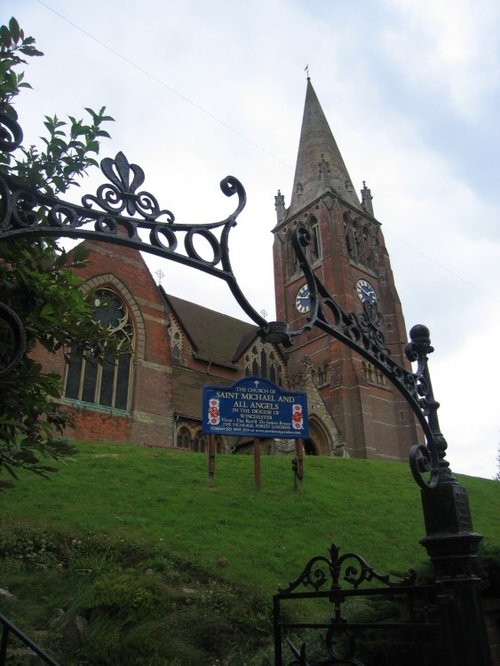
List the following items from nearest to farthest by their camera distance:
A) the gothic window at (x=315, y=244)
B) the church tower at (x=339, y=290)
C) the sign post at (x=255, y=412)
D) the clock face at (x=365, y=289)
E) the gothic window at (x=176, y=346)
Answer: the sign post at (x=255, y=412)
the gothic window at (x=176, y=346)
the church tower at (x=339, y=290)
the clock face at (x=365, y=289)
the gothic window at (x=315, y=244)

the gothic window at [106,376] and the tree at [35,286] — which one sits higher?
the gothic window at [106,376]

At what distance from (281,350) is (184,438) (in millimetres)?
13241

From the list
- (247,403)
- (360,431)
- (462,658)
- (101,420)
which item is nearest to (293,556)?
(247,403)

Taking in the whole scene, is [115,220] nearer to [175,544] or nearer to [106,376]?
[175,544]

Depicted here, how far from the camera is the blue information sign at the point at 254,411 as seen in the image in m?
14.2

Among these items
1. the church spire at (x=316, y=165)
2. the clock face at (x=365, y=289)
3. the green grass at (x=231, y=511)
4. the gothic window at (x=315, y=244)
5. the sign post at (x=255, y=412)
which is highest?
the church spire at (x=316, y=165)

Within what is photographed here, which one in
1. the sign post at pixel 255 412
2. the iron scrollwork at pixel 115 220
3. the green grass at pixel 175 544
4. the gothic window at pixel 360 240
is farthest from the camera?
the gothic window at pixel 360 240

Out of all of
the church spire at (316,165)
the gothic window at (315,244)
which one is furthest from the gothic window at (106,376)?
the church spire at (316,165)

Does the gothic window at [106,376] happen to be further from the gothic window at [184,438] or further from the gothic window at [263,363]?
the gothic window at [263,363]

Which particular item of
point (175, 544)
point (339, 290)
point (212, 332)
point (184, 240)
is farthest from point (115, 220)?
point (339, 290)

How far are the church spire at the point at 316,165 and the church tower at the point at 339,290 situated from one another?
90 mm

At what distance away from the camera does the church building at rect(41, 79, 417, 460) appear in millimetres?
22062

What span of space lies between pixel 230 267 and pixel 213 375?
88.3ft

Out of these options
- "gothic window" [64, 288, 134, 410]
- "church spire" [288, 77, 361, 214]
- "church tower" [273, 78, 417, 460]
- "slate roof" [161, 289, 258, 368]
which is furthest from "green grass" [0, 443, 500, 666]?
"church spire" [288, 77, 361, 214]
